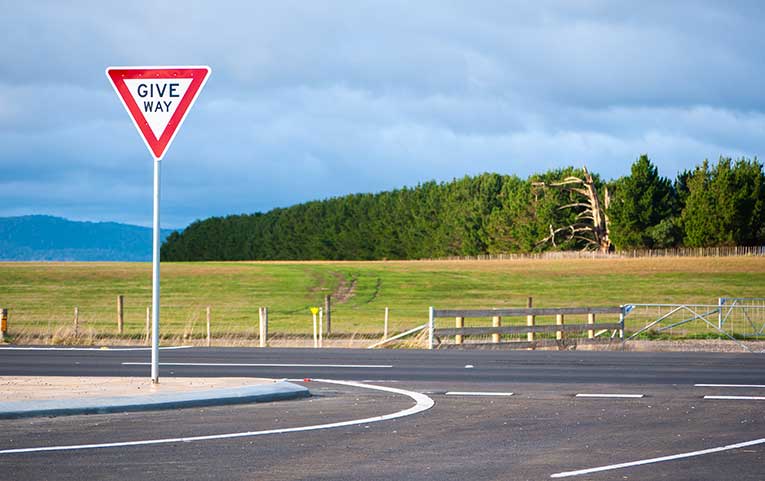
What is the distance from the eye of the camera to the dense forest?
124125 millimetres

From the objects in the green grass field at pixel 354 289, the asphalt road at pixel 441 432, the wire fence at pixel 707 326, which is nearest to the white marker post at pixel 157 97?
the asphalt road at pixel 441 432

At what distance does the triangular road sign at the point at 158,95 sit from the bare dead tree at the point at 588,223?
12426 centimetres

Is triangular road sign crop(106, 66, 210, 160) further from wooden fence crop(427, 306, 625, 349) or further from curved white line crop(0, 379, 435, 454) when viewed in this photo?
wooden fence crop(427, 306, 625, 349)

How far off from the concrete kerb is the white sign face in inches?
128

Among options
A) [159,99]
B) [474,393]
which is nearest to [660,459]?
[474,393]

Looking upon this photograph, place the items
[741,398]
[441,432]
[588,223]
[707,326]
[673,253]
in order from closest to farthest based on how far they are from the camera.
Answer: [441,432], [741,398], [707,326], [673,253], [588,223]

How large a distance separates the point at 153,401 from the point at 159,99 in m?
3.73

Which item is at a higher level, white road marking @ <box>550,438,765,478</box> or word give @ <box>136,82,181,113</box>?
word give @ <box>136,82,181,113</box>

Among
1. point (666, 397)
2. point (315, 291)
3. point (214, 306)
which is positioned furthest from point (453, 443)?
point (315, 291)

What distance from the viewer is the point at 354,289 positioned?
78188mm

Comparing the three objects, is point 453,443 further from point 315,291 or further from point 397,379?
point 315,291

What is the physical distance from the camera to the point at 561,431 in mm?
11359

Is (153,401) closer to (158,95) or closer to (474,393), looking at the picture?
(158,95)

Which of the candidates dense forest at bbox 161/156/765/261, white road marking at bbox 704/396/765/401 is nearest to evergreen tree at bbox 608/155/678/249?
dense forest at bbox 161/156/765/261
